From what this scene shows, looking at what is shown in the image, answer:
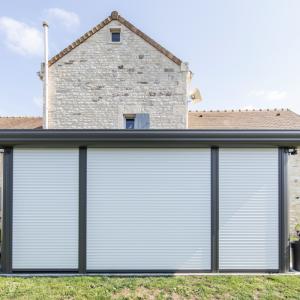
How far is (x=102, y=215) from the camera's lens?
5.04m

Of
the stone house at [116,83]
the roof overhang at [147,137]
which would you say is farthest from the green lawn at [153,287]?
the stone house at [116,83]

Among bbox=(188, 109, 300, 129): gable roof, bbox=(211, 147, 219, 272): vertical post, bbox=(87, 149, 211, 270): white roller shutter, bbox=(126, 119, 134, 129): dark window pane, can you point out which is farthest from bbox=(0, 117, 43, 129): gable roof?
bbox=(211, 147, 219, 272): vertical post

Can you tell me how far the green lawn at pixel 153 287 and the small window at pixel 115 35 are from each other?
340 inches

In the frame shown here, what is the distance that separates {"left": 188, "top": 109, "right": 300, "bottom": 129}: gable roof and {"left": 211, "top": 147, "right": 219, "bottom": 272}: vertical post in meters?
5.31

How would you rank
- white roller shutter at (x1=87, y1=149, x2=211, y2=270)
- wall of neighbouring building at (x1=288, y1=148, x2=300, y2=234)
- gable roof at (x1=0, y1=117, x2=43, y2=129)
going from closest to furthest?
white roller shutter at (x1=87, y1=149, x2=211, y2=270)
wall of neighbouring building at (x1=288, y1=148, x2=300, y2=234)
gable roof at (x1=0, y1=117, x2=43, y2=129)

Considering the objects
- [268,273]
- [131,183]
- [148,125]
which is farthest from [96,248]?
[148,125]

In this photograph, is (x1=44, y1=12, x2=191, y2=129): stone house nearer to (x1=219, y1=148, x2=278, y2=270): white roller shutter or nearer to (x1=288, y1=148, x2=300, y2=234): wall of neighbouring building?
(x1=219, y1=148, x2=278, y2=270): white roller shutter

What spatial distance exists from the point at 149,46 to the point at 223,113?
4.83 m

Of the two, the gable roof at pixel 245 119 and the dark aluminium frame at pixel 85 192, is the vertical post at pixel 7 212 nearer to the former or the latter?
the dark aluminium frame at pixel 85 192

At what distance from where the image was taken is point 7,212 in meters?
4.92

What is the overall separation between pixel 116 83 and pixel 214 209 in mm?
6518

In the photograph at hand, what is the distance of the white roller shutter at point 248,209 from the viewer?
4973 millimetres

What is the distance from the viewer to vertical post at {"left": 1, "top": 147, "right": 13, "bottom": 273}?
16.0ft

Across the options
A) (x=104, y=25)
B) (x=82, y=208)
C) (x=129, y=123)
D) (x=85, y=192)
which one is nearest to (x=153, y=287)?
(x=82, y=208)
